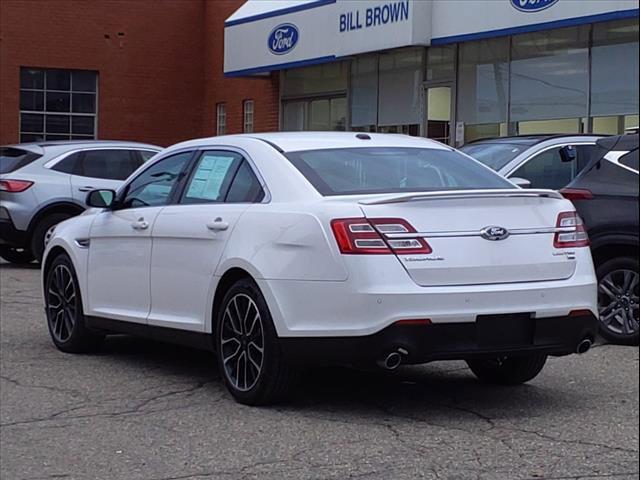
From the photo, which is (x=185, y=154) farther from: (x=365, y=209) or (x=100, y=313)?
(x=365, y=209)

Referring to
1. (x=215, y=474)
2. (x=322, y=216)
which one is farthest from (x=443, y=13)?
(x=215, y=474)

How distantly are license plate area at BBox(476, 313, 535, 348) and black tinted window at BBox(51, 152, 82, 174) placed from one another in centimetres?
1057

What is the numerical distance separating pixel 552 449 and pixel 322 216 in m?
1.69

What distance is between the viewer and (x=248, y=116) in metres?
27.2

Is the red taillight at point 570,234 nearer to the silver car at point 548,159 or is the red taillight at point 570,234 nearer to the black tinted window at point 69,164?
the silver car at point 548,159

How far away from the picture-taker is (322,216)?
21.2 feet

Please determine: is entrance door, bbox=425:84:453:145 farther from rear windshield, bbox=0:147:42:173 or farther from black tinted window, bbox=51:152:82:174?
rear windshield, bbox=0:147:42:173

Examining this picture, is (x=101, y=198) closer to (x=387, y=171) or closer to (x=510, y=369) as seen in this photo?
(x=387, y=171)

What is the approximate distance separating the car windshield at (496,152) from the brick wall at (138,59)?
14.9 m

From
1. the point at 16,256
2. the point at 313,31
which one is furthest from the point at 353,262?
the point at 313,31

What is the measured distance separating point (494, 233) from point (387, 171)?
90 centimetres

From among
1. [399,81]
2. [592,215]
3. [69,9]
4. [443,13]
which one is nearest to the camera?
[592,215]

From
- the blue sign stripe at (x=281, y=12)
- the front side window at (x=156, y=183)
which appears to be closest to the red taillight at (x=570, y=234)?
the front side window at (x=156, y=183)

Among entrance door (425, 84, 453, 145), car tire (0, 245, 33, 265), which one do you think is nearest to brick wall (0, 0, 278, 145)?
entrance door (425, 84, 453, 145)
